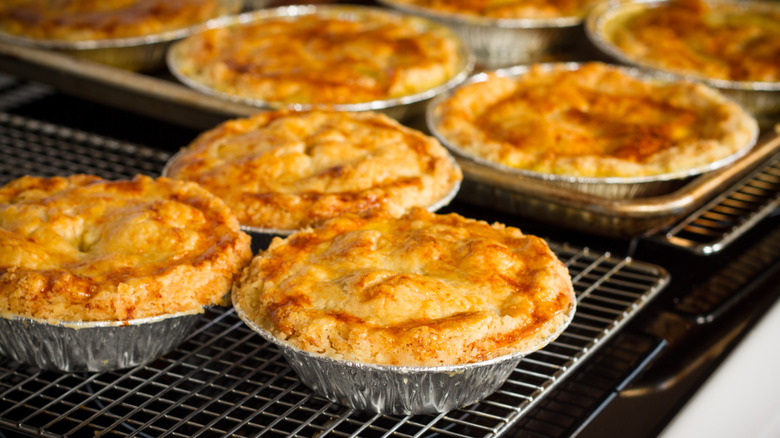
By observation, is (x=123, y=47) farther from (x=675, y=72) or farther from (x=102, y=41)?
(x=675, y=72)

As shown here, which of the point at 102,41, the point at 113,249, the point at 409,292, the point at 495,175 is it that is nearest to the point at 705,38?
the point at 495,175

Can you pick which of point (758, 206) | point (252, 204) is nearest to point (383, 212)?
point (252, 204)

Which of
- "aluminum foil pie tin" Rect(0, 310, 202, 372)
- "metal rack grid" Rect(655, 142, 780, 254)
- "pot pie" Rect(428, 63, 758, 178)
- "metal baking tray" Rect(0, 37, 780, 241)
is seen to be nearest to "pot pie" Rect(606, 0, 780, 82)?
"pot pie" Rect(428, 63, 758, 178)

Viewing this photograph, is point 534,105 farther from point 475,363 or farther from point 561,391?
point 475,363

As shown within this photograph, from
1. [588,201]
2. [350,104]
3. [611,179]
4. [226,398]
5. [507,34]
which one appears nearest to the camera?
[226,398]

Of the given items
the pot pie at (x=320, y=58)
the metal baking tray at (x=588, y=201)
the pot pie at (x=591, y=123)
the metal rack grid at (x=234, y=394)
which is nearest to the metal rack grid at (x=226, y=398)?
the metal rack grid at (x=234, y=394)

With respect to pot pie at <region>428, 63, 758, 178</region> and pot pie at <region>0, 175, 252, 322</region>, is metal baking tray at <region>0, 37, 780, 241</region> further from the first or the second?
pot pie at <region>0, 175, 252, 322</region>
